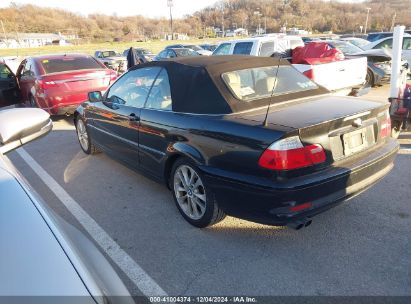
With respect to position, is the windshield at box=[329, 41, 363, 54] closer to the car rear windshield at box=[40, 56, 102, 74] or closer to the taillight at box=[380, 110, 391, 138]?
the car rear windshield at box=[40, 56, 102, 74]

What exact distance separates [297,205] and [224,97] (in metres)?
1.17

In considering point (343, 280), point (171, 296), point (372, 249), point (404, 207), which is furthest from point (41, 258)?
point (404, 207)

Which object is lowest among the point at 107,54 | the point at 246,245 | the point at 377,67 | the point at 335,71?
the point at 246,245

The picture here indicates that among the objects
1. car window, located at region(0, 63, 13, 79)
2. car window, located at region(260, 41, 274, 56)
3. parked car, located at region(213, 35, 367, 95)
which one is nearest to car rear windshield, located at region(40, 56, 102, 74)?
car window, located at region(0, 63, 13, 79)

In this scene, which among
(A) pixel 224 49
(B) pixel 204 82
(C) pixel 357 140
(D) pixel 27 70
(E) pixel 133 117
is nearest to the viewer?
(C) pixel 357 140

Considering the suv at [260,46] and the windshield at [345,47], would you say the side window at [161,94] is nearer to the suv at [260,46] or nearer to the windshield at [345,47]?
the suv at [260,46]

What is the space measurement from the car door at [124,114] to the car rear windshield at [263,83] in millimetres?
1021

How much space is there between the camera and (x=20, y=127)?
2527 millimetres

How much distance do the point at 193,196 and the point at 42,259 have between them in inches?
81.5

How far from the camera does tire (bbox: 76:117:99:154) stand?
5719mm

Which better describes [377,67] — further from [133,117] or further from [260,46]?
[133,117]

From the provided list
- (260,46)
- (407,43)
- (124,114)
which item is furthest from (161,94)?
(407,43)

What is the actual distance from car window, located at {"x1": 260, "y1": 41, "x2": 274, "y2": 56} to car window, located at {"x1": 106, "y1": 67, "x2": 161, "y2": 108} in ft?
21.2

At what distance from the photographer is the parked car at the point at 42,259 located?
126 cm
